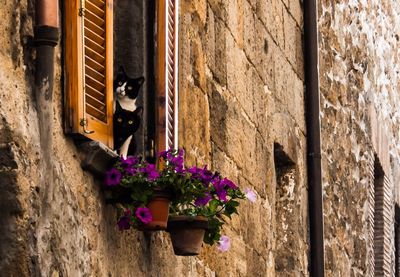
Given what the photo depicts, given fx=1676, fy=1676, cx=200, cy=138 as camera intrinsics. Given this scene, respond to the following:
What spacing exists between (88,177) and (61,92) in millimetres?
340

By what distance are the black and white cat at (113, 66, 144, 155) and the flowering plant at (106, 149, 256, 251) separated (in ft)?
0.30

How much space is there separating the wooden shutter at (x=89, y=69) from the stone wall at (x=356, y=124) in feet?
16.0

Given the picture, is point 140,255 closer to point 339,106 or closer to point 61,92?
point 61,92

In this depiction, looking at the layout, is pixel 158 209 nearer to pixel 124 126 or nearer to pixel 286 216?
pixel 124 126

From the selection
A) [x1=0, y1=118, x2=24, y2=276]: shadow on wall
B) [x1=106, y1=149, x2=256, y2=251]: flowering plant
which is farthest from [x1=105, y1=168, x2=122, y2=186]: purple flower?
[x1=0, y1=118, x2=24, y2=276]: shadow on wall

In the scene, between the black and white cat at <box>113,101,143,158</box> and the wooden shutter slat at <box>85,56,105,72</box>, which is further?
the black and white cat at <box>113,101,143,158</box>

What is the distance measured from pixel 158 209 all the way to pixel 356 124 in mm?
5981

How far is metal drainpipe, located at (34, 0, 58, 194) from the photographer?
4.85 metres

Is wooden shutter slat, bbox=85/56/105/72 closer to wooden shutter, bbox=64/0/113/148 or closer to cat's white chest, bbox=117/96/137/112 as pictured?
wooden shutter, bbox=64/0/113/148

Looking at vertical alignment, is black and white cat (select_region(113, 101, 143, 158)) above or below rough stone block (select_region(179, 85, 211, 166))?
below

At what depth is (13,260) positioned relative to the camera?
462 centimetres

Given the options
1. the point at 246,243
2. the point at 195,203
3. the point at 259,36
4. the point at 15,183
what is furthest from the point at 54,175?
the point at 259,36

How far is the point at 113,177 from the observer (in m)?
5.48

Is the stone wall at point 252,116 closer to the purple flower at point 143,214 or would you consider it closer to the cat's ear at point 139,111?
the cat's ear at point 139,111
